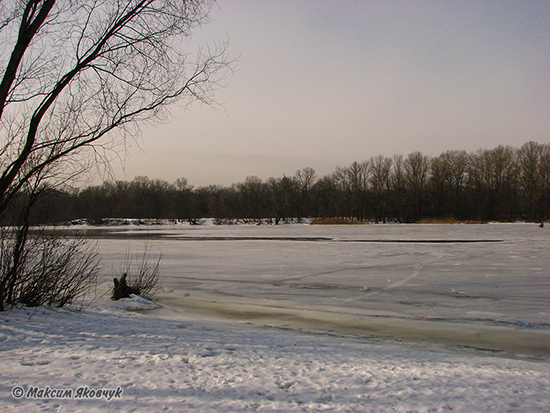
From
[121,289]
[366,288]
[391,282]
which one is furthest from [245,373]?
[391,282]

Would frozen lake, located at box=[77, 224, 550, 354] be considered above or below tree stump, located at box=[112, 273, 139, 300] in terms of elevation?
below

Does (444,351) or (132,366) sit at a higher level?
(132,366)

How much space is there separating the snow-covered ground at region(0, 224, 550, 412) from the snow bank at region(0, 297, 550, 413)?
0.05ft

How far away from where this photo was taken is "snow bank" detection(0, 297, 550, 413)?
303 centimetres

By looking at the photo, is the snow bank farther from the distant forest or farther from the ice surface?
the distant forest

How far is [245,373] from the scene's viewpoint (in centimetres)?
365

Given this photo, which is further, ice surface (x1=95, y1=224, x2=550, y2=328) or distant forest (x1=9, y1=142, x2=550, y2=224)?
distant forest (x1=9, y1=142, x2=550, y2=224)

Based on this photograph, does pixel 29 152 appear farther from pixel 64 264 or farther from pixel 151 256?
pixel 151 256

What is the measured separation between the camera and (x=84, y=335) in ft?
15.9

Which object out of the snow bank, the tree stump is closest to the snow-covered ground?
the snow bank

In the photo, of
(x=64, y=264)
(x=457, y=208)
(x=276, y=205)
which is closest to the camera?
(x=64, y=264)

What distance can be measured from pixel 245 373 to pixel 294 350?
1.05 meters

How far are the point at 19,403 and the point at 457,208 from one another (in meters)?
78.6

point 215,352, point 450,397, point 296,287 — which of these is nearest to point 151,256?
point 296,287
